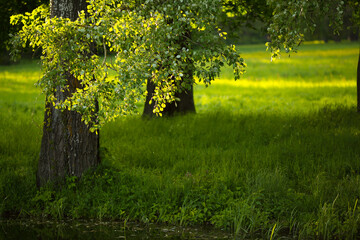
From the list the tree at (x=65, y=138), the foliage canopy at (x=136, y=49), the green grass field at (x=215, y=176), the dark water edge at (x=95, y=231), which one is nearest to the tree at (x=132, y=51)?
the foliage canopy at (x=136, y=49)

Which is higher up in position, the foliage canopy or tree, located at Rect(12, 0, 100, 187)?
the foliage canopy

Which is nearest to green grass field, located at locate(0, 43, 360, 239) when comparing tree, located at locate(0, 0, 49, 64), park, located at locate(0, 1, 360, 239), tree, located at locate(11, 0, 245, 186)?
park, located at locate(0, 1, 360, 239)

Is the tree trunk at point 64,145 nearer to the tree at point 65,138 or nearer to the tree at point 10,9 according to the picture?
the tree at point 65,138

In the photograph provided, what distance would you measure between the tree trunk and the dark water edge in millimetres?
1215

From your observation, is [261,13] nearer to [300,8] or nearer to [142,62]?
[300,8]

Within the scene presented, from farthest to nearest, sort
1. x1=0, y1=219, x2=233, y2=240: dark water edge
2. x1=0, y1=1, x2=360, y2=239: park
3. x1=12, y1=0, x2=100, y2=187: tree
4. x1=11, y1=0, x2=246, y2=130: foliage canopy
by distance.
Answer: x1=12, y1=0, x2=100, y2=187: tree, x1=0, y1=219, x2=233, y2=240: dark water edge, x1=0, y1=1, x2=360, y2=239: park, x1=11, y1=0, x2=246, y2=130: foliage canopy

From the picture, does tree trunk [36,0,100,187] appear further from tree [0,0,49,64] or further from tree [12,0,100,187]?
tree [0,0,49,64]

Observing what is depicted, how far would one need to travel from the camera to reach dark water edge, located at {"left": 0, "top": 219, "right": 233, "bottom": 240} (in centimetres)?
870

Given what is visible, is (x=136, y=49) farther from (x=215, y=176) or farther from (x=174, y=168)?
(x=174, y=168)

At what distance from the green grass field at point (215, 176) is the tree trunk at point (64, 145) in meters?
0.32

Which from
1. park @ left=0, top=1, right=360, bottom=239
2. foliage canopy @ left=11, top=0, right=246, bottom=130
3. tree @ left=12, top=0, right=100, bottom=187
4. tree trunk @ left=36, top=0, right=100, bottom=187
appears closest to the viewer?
foliage canopy @ left=11, top=0, right=246, bottom=130

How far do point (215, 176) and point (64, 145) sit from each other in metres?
3.37

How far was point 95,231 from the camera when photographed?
898 centimetres

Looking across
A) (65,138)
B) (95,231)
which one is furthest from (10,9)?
(95,231)
